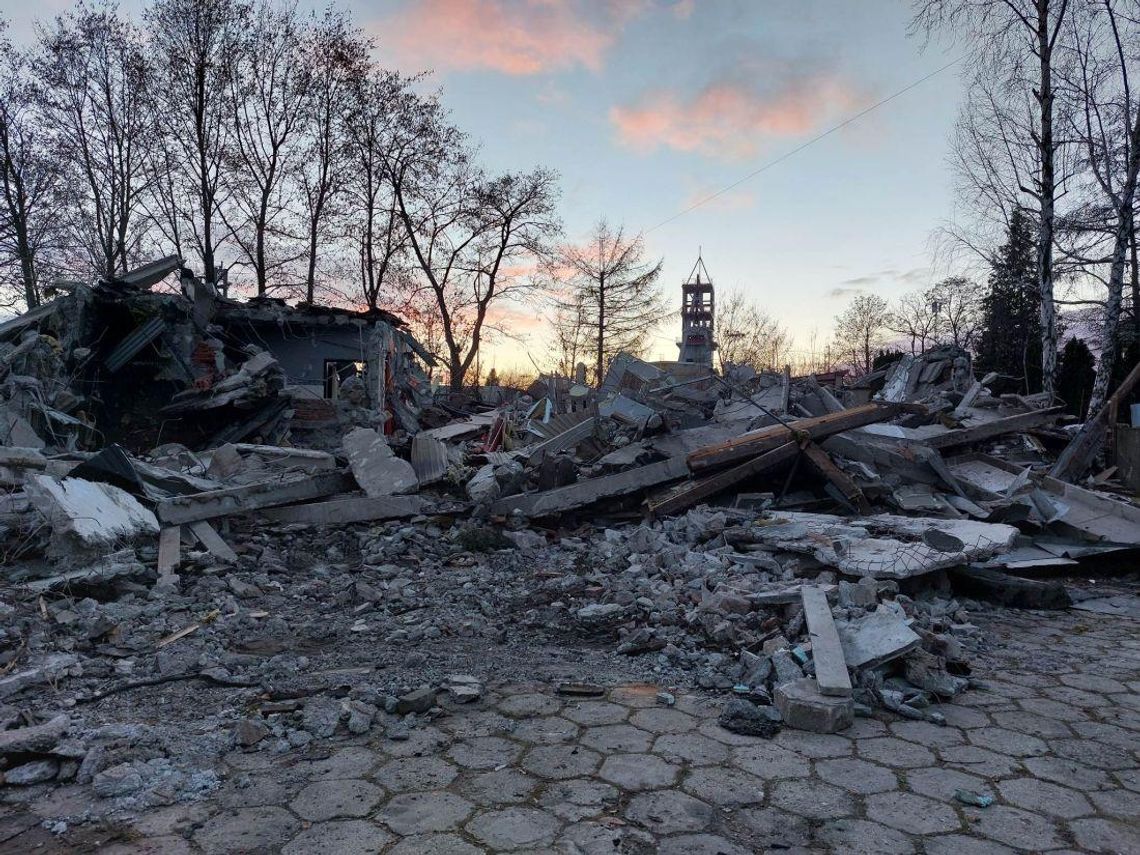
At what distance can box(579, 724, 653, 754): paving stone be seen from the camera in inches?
111

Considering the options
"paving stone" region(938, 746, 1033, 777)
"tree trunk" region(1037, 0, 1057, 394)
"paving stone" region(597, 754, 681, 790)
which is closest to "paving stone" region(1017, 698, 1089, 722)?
"paving stone" region(938, 746, 1033, 777)

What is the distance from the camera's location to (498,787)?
2.50 meters

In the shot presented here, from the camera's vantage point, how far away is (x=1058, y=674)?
371 cm

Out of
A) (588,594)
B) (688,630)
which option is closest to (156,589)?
(588,594)

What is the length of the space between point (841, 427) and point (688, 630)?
357 centimetres

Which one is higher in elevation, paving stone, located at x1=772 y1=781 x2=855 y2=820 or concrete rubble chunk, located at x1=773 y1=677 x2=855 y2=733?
concrete rubble chunk, located at x1=773 y1=677 x2=855 y2=733

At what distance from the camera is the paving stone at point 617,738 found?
2.82 meters

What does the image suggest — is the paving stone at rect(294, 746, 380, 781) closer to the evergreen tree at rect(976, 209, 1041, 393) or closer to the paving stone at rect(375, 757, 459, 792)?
the paving stone at rect(375, 757, 459, 792)

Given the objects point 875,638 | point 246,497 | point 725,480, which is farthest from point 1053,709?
point 246,497

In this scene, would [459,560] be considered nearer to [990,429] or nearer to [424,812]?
[424,812]

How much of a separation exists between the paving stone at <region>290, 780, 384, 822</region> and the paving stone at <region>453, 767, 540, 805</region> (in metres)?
0.31

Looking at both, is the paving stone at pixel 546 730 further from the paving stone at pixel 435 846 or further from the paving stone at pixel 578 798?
the paving stone at pixel 435 846

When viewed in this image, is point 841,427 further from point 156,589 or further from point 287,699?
point 156,589

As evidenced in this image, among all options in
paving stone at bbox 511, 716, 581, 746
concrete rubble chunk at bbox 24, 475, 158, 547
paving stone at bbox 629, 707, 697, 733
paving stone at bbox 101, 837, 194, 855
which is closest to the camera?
paving stone at bbox 101, 837, 194, 855
